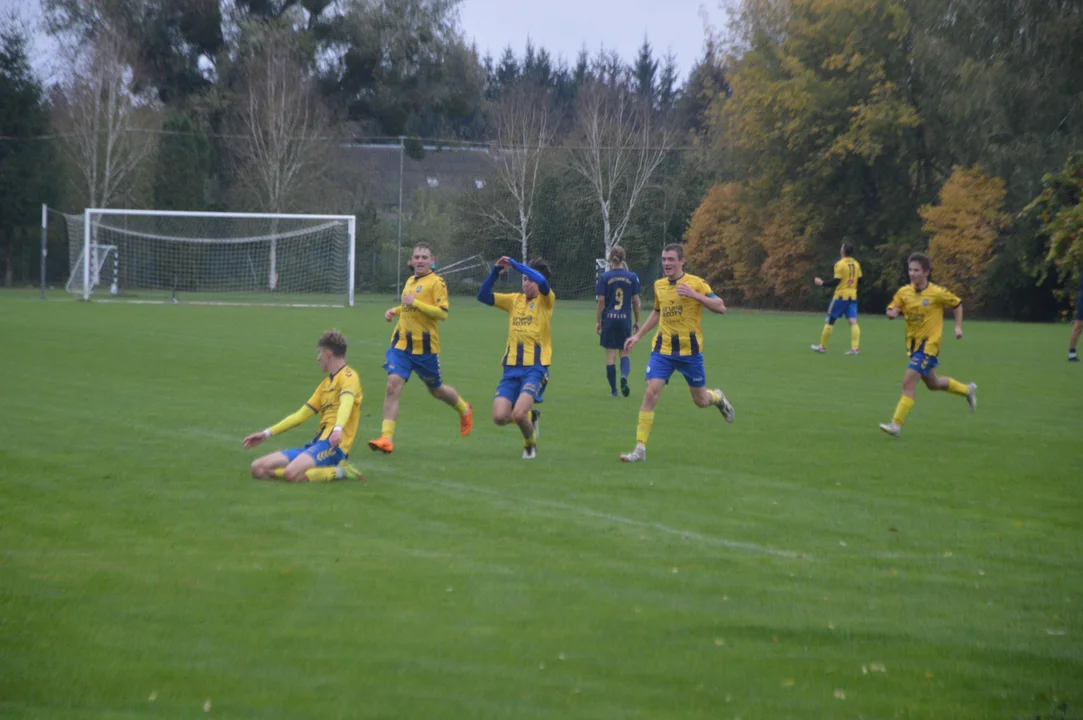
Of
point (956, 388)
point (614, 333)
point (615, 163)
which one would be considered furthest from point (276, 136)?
point (956, 388)

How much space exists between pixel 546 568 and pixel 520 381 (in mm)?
4262

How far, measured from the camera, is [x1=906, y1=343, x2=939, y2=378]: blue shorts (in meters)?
12.8

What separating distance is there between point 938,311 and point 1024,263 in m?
28.4

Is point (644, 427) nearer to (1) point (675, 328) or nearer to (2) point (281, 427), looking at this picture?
(1) point (675, 328)

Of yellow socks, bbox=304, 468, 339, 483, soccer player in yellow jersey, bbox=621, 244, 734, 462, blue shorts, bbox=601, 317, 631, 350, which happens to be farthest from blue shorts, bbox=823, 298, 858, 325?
yellow socks, bbox=304, 468, 339, 483

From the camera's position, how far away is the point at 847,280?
24.9 m

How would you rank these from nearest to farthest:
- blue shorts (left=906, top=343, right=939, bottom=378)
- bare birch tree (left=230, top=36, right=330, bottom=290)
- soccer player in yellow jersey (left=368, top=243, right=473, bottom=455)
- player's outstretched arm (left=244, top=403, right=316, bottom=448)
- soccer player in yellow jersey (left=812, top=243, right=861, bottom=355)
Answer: player's outstretched arm (left=244, top=403, right=316, bottom=448) < soccer player in yellow jersey (left=368, top=243, right=473, bottom=455) < blue shorts (left=906, top=343, right=939, bottom=378) < soccer player in yellow jersey (left=812, top=243, right=861, bottom=355) < bare birch tree (left=230, top=36, right=330, bottom=290)

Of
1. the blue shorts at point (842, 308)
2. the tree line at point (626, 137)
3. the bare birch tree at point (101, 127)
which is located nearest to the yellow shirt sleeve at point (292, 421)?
the blue shorts at point (842, 308)

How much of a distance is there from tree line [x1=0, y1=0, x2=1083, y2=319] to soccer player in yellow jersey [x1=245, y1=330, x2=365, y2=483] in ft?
97.9

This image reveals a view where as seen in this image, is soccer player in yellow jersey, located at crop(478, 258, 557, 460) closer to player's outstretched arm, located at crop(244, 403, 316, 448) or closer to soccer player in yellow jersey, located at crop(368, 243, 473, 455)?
soccer player in yellow jersey, located at crop(368, 243, 473, 455)

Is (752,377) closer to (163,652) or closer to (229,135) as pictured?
(163,652)

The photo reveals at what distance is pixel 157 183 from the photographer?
52625 mm

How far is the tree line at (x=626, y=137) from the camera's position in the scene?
135ft

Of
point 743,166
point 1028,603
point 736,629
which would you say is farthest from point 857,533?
point 743,166
